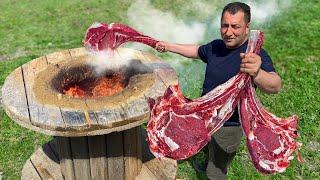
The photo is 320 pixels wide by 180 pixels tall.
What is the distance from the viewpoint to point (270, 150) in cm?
307

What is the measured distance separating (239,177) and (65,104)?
233 cm

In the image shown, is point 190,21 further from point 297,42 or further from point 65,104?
point 65,104


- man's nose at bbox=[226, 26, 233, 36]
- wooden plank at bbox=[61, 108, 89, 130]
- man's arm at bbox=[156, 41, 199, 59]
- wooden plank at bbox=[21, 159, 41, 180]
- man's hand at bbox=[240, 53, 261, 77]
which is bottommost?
wooden plank at bbox=[21, 159, 41, 180]

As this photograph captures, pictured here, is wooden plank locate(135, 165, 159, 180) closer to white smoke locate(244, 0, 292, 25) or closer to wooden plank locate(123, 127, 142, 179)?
wooden plank locate(123, 127, 142, 179)

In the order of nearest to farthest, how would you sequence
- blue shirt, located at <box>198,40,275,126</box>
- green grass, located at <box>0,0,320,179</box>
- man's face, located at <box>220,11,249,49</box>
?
man's face, located at <box>220,11,249,49</box> < blue shirt, located at <box>198,40,275,126</box> < green grass, located at <box>0,0,320,179</box>

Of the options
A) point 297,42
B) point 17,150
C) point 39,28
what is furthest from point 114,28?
point 39,28

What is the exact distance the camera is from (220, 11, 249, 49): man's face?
10.5 feet

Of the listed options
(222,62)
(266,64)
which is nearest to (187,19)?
(222,62)

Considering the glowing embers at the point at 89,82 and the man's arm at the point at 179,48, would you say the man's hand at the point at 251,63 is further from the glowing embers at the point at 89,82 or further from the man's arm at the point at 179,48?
the glowing embers at the point at 89,82

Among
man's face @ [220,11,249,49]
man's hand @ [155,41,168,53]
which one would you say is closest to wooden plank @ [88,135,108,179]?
man's hand @ [155,41,168,53]

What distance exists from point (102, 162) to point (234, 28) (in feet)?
5.58

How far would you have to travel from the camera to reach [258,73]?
3.01 m

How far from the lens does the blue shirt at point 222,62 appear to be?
3.45 m

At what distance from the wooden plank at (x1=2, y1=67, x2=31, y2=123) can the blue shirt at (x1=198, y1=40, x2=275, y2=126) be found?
1541mm
